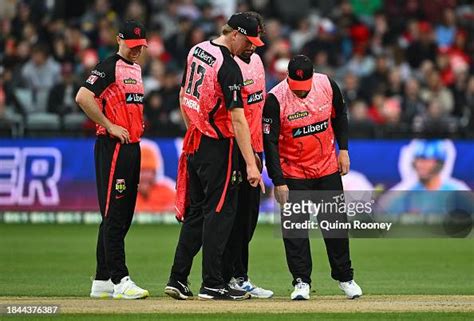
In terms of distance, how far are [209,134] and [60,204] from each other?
9629mm

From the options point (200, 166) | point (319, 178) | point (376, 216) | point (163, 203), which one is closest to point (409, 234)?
point (376, 216)

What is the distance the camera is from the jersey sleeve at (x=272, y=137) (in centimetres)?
1127

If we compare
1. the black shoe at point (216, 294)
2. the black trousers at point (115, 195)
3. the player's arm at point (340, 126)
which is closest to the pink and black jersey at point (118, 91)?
the black trousers at point (115, 195)

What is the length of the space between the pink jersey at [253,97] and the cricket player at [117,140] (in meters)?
1.04

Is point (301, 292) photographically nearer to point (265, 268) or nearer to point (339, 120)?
point (339, 120)

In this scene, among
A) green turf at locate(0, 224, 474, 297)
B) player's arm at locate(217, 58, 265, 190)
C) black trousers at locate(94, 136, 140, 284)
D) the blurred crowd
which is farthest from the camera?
the blurred crowd

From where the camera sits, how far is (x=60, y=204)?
20172 millimetres

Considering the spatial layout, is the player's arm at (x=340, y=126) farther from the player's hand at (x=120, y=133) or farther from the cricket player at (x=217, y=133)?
the player's hand at (x=120, y=133)

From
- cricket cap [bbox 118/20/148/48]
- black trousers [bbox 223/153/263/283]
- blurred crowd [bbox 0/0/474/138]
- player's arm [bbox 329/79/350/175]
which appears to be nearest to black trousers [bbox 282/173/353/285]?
player's arm [bbox 329/79/350/175]

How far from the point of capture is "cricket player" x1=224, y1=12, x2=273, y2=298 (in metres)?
11.5

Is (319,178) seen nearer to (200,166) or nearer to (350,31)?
(200,166)

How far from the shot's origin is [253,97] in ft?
38.0

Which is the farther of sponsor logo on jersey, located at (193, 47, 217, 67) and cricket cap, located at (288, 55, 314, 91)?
cricket cap, located at (288, 55, 314, 91)

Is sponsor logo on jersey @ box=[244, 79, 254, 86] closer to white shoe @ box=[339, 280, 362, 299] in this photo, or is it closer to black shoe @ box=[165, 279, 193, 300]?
black shoe @ box=[165, 279, 193, 300]
